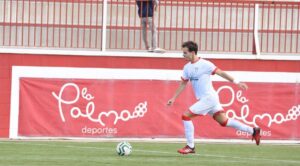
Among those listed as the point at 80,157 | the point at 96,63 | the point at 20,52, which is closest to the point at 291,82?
the point at 96,63

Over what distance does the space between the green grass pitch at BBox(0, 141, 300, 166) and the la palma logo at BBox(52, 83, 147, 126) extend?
136cm

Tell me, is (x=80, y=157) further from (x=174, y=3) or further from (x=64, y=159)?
(x=174, y=3)

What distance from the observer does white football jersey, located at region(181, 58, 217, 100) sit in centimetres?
1717

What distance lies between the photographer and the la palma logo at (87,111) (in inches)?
869

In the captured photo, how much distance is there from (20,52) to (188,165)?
835 centimetres

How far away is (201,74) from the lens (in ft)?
56.3

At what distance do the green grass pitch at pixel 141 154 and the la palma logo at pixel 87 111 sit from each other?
53.6 inches

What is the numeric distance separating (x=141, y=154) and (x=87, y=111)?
535 centimetres

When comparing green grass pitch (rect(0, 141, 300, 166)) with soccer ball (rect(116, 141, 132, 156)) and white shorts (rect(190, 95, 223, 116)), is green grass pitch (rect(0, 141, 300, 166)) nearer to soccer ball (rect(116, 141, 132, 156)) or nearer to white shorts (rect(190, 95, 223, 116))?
soccer ball (rect(116, 141, 132, 156))

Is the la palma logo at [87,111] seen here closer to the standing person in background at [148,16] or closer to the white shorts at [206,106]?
the standing person in background at [148,16]

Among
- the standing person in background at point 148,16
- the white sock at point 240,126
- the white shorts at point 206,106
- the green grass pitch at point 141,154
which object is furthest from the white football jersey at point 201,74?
the standing person in background at point 148,16

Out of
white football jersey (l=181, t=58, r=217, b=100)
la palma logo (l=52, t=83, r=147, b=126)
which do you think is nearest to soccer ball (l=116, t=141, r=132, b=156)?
white football jersey (l=181, t=58, r=217, b=100)

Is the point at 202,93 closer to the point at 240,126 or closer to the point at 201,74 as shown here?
the point at 201,74

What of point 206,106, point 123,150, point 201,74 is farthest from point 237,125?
point 123,150
